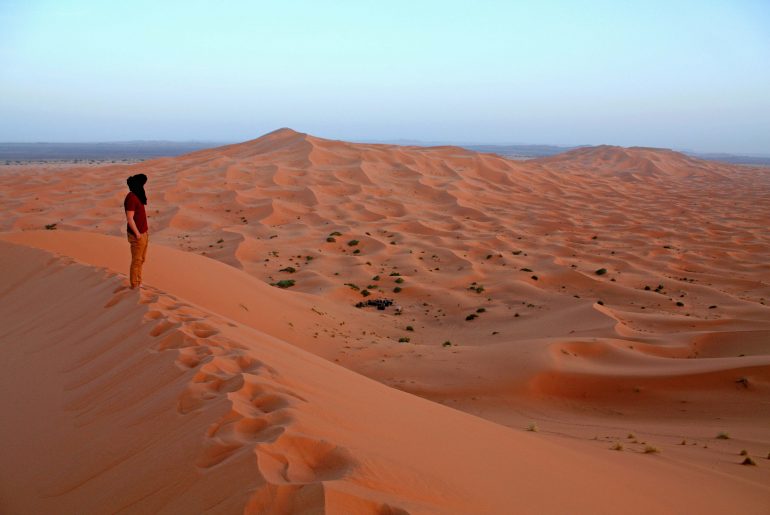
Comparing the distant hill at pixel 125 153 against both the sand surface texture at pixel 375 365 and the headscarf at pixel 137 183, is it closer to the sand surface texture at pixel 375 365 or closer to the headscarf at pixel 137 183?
the sand surface texture at pixel 375 365

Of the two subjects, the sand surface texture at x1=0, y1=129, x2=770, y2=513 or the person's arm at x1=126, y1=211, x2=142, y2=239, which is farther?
the person's arm at x1=126, y1=211, x2=142, y2=239

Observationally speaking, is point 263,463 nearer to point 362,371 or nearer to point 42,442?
point 42,442

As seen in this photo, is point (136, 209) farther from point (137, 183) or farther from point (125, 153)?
point (125, 153)

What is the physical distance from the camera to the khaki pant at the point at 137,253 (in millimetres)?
5230

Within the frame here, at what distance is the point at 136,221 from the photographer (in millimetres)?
5188

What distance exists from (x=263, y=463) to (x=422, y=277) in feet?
28.2

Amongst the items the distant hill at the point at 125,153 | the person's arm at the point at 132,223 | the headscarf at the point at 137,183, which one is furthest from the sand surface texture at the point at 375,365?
the distant hill at the point at 125,153

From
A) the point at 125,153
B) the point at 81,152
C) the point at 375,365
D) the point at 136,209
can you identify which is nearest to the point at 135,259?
the point at 136,209

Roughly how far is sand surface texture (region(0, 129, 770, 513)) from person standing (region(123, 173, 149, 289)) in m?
0.24

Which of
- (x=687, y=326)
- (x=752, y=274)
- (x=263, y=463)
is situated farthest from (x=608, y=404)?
(x=752, y=274)

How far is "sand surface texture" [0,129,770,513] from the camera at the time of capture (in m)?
2.67

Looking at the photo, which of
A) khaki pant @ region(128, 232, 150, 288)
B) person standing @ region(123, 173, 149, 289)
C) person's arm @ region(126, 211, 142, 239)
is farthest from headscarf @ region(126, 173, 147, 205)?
khaki pant @ region(128, 232, 150, 288)

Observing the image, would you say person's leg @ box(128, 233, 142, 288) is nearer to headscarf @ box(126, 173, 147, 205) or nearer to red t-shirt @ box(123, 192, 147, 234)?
red t-shirt @ box(123, 192, 147, 234)

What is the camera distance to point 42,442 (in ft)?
10.7
